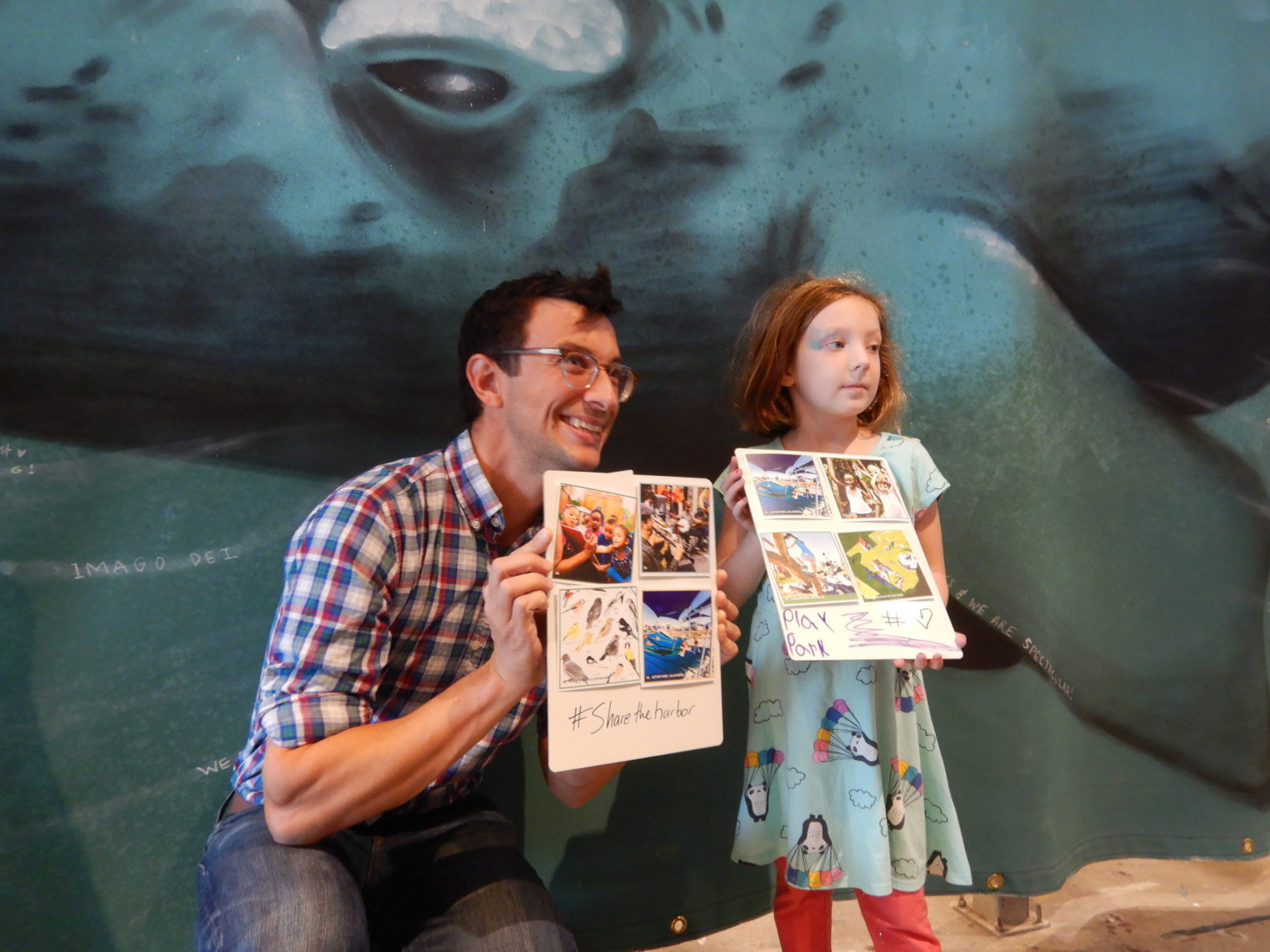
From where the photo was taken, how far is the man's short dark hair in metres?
1.39

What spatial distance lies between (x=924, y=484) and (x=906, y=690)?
0.41m

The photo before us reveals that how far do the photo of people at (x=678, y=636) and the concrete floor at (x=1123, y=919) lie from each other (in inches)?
43.2

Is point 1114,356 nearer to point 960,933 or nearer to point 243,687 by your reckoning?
point 960,933

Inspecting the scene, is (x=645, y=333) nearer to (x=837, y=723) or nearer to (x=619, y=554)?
(x=619, y=554)

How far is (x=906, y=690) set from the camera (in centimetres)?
150

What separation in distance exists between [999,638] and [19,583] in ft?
7.43

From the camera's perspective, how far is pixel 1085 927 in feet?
6.61

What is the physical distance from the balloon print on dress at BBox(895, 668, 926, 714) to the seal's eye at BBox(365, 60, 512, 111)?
59.9 inches

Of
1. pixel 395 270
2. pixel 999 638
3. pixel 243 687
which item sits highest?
pixel 395 270

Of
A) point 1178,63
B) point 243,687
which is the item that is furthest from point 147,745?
point 1178,63

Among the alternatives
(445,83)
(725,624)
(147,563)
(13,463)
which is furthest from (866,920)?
(445,83)

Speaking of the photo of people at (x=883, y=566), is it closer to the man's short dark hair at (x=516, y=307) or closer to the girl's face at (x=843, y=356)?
the girl's face at (x=843, y=356)

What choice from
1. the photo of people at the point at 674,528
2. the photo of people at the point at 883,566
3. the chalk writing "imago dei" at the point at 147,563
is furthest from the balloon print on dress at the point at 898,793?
the chalk writing "imago dei" at the point at 147,563

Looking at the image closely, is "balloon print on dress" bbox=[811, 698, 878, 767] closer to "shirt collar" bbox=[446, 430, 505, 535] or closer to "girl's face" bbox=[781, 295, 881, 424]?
"girl's face" bbox=[781, 295, 881, 424]
